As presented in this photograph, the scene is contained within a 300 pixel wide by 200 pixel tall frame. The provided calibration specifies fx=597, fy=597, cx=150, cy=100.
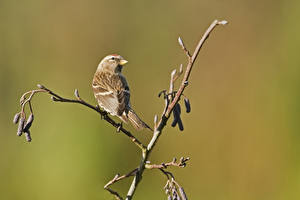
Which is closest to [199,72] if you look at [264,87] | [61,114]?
[264,87]

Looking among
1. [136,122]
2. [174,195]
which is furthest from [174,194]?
[136,122]

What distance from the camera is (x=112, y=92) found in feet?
10.6

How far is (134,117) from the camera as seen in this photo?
9.04 feet

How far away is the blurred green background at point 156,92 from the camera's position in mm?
4520

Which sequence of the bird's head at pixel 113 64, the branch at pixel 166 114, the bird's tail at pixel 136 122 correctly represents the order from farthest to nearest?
the bird's head at pixel 113 64 < the bird's tail at pixel 136 122 < the branch at pixel 166 114

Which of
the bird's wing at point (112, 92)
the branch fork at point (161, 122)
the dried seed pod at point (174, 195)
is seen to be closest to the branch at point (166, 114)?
the branch fork at point (161, 122)

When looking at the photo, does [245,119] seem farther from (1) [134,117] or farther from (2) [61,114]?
(1) [134,117]

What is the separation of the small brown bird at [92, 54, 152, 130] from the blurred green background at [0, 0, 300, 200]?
75 centimetres

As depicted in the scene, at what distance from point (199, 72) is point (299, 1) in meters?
1.22

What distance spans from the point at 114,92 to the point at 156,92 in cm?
227

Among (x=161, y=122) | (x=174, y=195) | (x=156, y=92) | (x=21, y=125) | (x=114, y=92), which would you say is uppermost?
(x=156, y=92)

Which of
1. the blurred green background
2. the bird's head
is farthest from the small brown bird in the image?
the blurred green background

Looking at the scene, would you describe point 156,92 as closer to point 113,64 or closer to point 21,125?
point 113,64

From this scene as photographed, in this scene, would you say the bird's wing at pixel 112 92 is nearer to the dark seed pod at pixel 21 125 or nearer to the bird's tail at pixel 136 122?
the bird's tail at pixel 136 122
